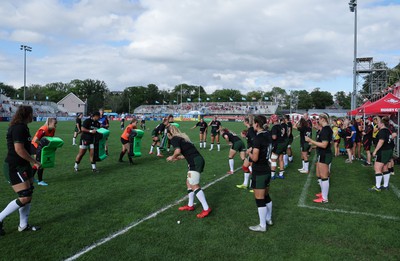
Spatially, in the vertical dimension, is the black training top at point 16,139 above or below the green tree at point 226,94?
below

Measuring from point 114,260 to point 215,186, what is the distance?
4.51 m

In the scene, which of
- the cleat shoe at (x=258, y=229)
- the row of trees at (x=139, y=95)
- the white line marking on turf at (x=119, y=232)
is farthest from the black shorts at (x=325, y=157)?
the row of trees at (x=139, y=95)

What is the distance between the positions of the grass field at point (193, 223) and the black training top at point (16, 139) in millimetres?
1250

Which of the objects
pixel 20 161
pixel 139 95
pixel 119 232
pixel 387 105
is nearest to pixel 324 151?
pixel 119 232

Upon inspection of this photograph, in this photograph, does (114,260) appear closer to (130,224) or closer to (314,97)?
(130,224)

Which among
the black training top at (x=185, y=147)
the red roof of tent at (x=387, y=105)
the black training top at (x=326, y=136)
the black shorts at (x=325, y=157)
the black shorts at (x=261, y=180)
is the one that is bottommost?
the black shorts at (x=261, y=180)

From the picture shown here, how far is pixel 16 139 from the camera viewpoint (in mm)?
4551

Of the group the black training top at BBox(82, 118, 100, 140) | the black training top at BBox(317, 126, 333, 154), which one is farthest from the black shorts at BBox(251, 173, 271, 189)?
the black training top at BBox(82, 118, 100, 140)

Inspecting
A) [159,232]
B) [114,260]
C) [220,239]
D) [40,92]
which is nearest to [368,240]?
[220,239]

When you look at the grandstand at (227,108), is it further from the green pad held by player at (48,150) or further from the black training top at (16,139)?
the black training top at (16,139)

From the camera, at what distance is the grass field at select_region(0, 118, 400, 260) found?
434cm

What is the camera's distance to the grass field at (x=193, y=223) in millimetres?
4344

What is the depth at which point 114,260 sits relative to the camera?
160 inches

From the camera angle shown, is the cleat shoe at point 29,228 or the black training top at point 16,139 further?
the cleat shoe at point 29,228
